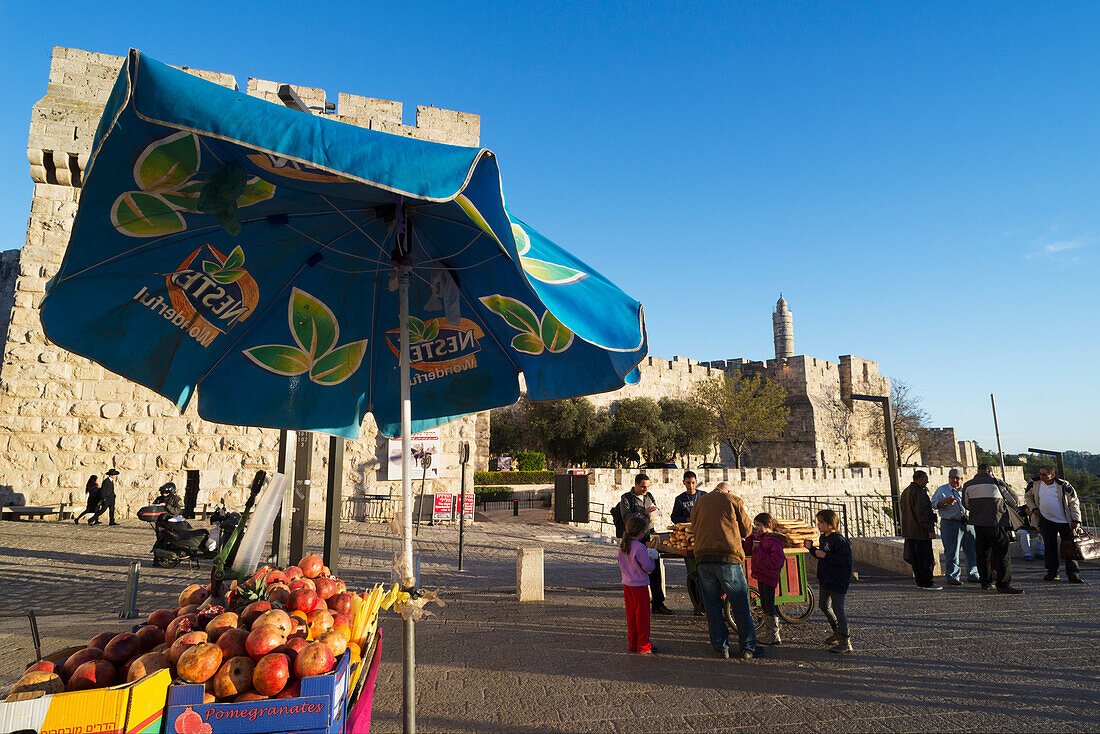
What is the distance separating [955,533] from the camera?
8000 millimetres

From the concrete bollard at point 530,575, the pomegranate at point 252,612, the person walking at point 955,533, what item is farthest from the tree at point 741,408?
the pomegranate at point 252,612

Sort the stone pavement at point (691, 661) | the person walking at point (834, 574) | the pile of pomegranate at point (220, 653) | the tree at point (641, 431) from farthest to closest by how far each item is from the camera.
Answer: the tree at point (641, 431) → the person walking at point (834, 574) → the stone pavement at point (691, 661) → the pile of pomegranate at point (220, 653)

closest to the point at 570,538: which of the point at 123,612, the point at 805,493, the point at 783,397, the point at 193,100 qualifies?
the point at 123,612

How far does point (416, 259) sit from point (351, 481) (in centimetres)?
1350

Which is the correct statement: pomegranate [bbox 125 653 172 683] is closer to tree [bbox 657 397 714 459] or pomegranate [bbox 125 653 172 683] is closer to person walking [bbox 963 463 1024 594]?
person walking [bbox 963 463 1024 594]

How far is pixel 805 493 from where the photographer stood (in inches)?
1118

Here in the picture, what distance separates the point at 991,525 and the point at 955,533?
648 mm

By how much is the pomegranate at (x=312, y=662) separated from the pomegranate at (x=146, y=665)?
0.44 m

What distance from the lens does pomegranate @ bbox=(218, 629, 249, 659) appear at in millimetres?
2188

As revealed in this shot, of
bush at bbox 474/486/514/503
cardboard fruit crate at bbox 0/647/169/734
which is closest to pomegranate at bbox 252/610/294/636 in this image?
cardboard fruit crate at bbox 0/647/169/734

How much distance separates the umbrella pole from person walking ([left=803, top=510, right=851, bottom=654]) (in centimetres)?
349

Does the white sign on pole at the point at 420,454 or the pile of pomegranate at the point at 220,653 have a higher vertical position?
the white sign on pole at the point at 420,454

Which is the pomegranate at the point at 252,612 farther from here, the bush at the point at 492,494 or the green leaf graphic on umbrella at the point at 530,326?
the bush at the point at 492,494

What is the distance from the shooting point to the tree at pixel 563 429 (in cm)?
3456
